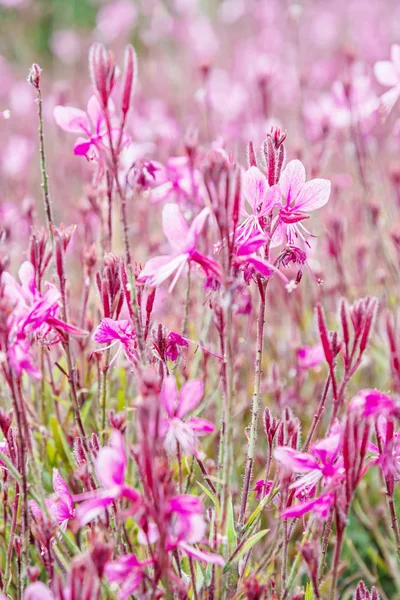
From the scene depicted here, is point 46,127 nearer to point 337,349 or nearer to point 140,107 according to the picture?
point 140,107

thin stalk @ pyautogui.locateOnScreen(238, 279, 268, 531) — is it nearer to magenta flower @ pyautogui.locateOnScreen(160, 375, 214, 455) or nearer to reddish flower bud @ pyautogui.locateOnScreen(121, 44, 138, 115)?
magenta flower @ pyautogui.locateOnScreen(160, 375, 214, 455)

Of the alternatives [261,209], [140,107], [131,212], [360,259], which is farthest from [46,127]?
[261,209]

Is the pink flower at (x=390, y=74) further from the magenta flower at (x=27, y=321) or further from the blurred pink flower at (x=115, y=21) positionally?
the blurred pink flower at (x=115, y=21)

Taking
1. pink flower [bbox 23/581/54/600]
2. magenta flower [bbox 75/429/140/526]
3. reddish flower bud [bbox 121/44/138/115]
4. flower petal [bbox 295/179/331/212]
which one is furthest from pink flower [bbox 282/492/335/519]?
reddish flower bud [bbox 121/44/138/115]

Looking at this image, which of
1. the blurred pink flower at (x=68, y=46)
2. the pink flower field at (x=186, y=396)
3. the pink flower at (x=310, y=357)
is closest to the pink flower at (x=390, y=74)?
the pink flower field at (x=186, y=396)

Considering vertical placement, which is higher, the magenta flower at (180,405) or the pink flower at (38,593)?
the magenta flower at (180,405)

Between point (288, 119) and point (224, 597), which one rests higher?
point (288, 119)
